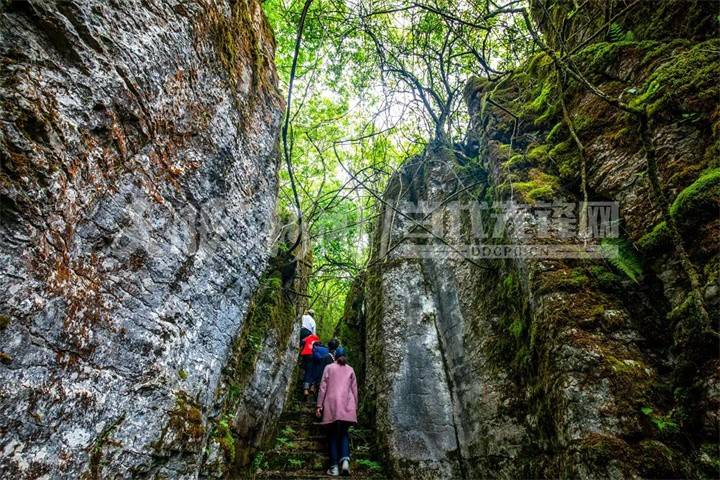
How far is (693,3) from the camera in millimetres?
3119

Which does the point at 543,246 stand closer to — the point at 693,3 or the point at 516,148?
the point at 516,148

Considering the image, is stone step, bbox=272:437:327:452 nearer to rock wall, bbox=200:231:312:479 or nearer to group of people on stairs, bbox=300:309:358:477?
rock wall, bbox=200:231:312:479

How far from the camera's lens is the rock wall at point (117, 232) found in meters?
1.50

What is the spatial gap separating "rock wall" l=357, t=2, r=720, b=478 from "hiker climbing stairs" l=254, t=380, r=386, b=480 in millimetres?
565

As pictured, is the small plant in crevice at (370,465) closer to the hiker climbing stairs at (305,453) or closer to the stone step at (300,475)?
the hiker climbing stairs at (305,453)

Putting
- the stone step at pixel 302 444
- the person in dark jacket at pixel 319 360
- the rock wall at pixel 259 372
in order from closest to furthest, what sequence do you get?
the rock wall at pixel 259 372
the stone step at pixel 302 444
the person in dark jacket at pixel 319 360

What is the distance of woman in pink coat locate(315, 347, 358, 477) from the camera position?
4715mm

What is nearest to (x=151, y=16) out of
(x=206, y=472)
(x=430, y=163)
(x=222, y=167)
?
(x=222, y=167)

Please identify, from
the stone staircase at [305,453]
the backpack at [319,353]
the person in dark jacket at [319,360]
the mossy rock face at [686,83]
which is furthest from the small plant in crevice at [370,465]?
the mossy rock face at [686,83]

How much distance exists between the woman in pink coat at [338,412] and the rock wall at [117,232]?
7.17 feet

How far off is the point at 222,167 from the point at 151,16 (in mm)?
1091

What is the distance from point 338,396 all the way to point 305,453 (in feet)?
3.74
